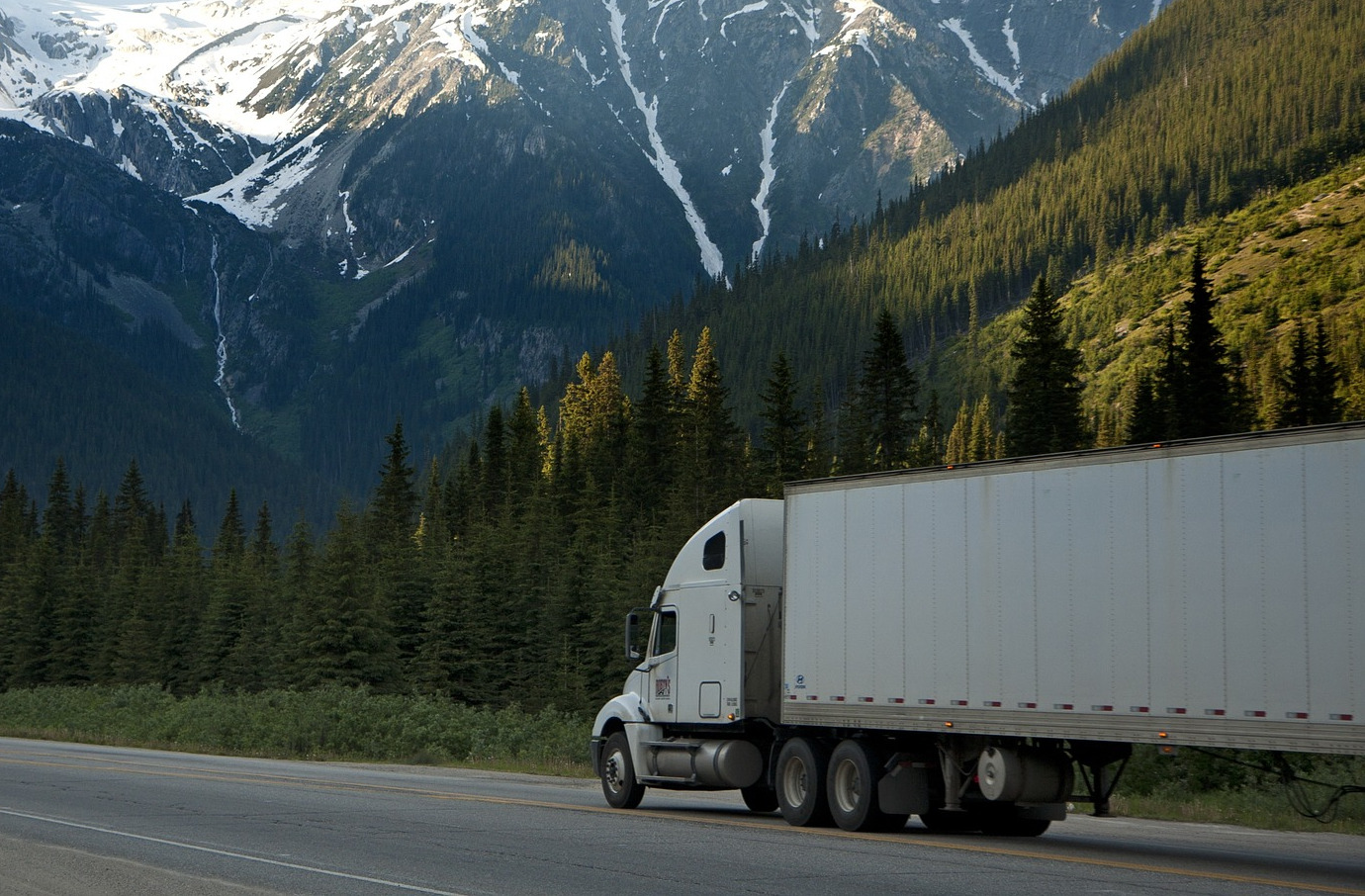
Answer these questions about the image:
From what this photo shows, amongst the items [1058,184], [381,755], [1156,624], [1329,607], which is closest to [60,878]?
[1156,624]

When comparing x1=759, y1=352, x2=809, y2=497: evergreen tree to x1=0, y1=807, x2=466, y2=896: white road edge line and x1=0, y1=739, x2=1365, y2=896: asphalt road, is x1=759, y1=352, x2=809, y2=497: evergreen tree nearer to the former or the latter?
x1=0, y1=739, x2=1365, y2=896: asphalt road

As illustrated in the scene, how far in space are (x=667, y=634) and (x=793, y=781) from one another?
3.86 meters

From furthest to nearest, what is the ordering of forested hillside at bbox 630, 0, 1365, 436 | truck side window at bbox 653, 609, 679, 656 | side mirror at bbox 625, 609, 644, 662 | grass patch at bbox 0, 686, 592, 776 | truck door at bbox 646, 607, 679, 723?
forested hillside at bbox 630, 0, 1365, 436, grass patch at bbox 0, 686, 592, 776, side mirror at bbox 625, 609, 644, 662, truck side window at bbox 653, 609, 679, 656, truck door at bbox 646, 607, 679, 723

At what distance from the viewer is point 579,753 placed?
1423 inches

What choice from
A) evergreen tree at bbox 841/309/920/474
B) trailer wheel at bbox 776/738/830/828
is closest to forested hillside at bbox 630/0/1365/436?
evergreen tree at bbox 841/309/920/474

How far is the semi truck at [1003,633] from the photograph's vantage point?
43.9ft

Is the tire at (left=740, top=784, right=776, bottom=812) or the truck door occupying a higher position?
the truck door

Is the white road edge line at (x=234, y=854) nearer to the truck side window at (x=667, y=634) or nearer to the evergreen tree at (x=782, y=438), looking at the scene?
the truck side window at (x=667, y=634)

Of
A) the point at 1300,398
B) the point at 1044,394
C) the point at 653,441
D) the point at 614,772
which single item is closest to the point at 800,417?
the point at 1044,394

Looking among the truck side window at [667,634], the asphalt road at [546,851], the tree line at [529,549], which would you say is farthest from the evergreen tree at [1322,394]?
the truck side window at [667,634]

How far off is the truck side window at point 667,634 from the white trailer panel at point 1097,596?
2.99 m

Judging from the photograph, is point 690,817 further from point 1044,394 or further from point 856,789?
point 1044,394

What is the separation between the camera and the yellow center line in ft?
44.3

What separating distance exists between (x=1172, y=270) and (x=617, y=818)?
133284 millimetres
